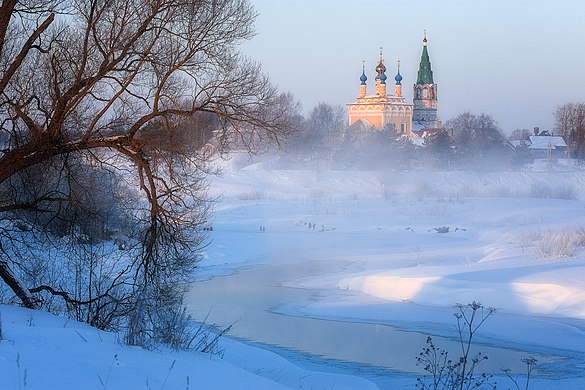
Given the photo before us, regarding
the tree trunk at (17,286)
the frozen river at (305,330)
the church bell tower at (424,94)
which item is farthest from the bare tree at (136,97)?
the church bell tower at (424,94)

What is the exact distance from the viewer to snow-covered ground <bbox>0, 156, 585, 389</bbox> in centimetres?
676

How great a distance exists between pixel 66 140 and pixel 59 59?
4.40 feet

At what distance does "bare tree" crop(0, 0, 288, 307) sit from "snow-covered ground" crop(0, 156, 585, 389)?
2.15m

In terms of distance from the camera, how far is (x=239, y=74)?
37.1ft

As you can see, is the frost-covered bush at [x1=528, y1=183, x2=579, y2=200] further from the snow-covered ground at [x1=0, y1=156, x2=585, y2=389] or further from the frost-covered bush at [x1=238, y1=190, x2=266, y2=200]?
the frost-covered bush at [x1=238, y1=190, x2=266, y2=200]

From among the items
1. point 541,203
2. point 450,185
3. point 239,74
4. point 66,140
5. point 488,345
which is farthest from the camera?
point 450,185

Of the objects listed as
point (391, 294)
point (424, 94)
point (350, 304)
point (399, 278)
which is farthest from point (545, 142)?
point (350, 304)

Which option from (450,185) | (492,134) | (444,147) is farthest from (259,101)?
(492,134)

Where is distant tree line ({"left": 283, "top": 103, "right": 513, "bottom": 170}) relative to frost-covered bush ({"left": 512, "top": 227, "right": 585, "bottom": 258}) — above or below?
above

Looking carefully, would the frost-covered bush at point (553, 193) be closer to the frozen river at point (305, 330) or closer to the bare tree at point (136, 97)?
the frozen river at point (305, 330)

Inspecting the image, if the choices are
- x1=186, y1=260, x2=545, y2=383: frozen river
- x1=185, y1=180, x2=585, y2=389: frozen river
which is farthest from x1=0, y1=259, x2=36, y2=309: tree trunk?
x1=186, y1=260, x2=545, y2=383: frozen river

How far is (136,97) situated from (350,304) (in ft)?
24.6

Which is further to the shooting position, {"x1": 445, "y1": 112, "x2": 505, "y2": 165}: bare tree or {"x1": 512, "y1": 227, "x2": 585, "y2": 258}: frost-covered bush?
{"x1": 445, "y1": 112, "x2": 505, "y2": 165}: bare tree

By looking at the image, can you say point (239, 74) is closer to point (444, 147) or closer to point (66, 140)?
point (66, 140)
